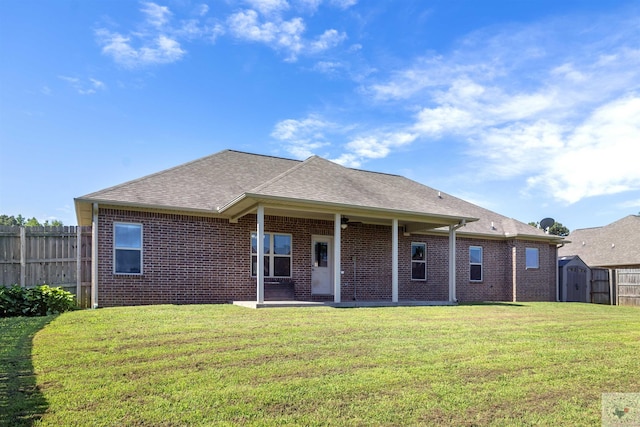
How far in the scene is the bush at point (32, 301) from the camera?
11.1 metres

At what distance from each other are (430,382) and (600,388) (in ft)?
6.30

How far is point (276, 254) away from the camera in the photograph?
15.6m

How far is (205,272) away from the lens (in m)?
14.4

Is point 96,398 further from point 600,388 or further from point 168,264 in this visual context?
point 168,264

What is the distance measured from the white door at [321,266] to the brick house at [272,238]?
0.11 ft

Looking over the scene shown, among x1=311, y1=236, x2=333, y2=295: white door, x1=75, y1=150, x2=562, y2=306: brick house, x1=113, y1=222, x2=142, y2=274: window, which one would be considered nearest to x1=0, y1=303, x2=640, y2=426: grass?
x1=113, y1=222, x2=142, y2=274: window

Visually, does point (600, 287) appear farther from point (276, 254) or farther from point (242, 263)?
point (242, 263)

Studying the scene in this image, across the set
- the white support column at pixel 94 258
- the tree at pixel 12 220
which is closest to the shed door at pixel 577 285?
the white support column at pixel 94 258

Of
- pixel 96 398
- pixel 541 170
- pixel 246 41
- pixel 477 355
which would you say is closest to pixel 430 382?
pixel 477 355

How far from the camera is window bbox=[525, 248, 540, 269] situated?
68.2 feet

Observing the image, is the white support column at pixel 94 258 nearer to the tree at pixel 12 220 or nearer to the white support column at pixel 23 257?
the white support column at pixel 23 257

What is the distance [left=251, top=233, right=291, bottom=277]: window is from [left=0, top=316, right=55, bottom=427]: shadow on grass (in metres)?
7.83

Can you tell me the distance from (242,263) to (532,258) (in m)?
13.0

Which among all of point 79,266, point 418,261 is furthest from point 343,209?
point 79,266
